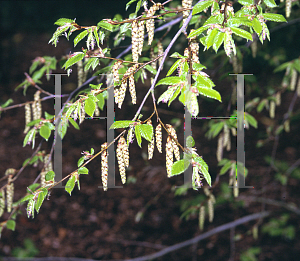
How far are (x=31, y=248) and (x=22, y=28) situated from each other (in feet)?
14.1

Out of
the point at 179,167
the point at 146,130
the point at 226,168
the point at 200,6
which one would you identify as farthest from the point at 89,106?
the point at 226,168

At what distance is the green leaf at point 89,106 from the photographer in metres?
0.93

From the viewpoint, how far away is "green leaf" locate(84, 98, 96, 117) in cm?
93

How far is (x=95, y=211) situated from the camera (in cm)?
400

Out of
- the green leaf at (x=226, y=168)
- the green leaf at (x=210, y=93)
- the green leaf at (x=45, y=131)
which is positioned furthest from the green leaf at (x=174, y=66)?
the green leaf at (x=226, y=168)

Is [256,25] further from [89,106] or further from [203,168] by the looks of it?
[89,106]

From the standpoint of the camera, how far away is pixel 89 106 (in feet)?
Result: 3.09

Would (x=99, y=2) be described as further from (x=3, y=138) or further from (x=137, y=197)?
(x=137, y=197)

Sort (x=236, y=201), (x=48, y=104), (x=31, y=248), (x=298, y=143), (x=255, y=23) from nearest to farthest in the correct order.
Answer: (x=255, y=23) < (x=236, y=201) < (x=31, y=248) < (x=298, y=143) < (x=48, y=104)

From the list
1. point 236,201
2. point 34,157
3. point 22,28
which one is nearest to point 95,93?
point 34,157

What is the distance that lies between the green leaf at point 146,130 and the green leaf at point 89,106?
15cm

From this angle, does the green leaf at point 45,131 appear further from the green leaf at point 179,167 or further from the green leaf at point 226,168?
the green leaf at point 226,168

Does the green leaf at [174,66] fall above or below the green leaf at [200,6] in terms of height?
below

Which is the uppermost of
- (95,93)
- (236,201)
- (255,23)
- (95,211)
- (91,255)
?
(255,23)
